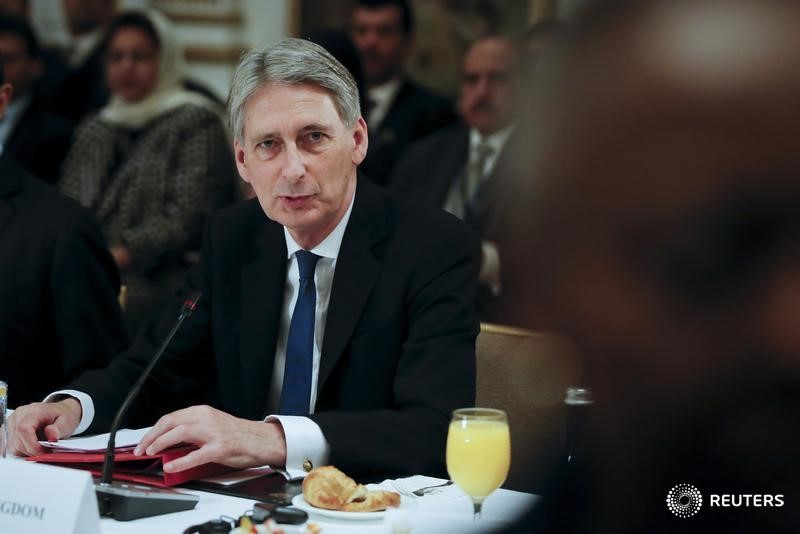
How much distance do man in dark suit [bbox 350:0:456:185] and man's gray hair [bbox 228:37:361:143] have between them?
2.23 m

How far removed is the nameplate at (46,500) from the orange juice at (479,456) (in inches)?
20.4

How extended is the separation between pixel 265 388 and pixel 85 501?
0.92 m

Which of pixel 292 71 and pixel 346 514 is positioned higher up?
pixel 292 71

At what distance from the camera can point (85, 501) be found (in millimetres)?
1345

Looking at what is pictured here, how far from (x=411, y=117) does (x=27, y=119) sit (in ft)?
5.75

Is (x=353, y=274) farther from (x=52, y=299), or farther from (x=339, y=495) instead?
(x=52, y=299)

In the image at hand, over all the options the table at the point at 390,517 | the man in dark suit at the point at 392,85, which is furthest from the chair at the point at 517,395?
the man in dark suit at the point at 392,85

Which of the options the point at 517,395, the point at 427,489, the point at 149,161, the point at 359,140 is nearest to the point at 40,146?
the point at 149,161

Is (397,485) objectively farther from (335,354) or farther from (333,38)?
(333,38)

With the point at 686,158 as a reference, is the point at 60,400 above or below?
below

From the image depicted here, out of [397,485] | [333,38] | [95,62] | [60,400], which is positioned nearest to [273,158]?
[60,400]

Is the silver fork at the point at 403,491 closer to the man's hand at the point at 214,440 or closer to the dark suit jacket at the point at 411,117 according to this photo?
the man's hand at the point at 214,440

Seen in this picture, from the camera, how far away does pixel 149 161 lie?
14.3 ft

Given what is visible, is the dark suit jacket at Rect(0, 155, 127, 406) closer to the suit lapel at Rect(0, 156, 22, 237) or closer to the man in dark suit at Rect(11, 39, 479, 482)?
the suit lapel at Rect(0, 156, 22, 237)
